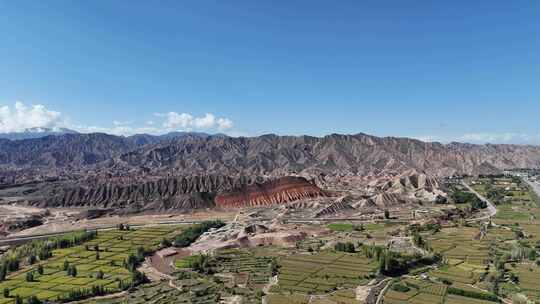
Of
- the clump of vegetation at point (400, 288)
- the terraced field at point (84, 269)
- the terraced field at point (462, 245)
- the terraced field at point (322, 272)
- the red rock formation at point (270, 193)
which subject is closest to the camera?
the clump of vegetation at point (400, 288)

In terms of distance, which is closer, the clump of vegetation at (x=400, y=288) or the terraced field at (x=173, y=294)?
the terraced field at (x=173, y=294)

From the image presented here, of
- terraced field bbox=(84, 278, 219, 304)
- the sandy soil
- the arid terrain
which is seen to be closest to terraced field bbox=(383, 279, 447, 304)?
the arid terrain

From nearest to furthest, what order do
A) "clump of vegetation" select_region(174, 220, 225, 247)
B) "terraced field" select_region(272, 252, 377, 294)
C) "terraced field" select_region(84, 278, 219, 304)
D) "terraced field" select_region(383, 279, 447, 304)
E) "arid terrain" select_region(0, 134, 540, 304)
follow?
"terraced field" select_region(383, 279, 447, 304) < "terraced field" select_region(84, 278, 219, 304) < "arid terrain" select_region(0, 134, 540, 304) < "terraced field" select_region(272, 252, 377, 294) < "clump of vegetation" select_region(174, 220, 225, 247)

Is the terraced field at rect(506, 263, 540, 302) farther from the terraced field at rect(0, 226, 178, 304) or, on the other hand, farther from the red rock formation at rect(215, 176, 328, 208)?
the red rock formation at rect(215, 176, 328, 208)

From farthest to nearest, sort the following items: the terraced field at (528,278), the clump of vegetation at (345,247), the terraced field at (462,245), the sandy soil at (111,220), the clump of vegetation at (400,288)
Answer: the sandy soil at (111,220) → the clump of vegetation at (345,247) → the terraced field at (462,245) → the clump of vegetation at (400,288) → the terraced field at (528,278)

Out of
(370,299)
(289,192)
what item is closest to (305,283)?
(370,299)

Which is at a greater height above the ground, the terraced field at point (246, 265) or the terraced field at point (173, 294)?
the terraced field at point (246, 265)

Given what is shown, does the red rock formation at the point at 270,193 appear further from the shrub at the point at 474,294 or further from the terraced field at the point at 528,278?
the shrub at the point at 474,294

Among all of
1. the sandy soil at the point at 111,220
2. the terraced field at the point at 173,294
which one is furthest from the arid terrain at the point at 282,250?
the sandy soil at the point at 111,220
